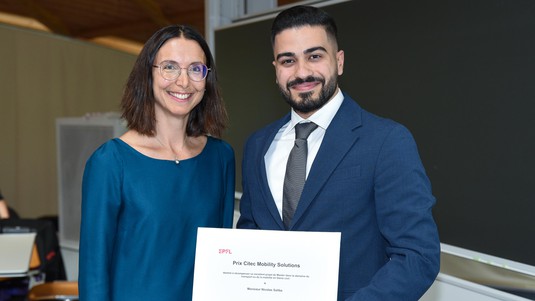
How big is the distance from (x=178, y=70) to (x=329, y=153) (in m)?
0.59

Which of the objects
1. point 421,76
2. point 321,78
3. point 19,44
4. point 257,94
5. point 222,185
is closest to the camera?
point 321,78

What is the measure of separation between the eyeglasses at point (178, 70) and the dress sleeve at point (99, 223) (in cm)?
31

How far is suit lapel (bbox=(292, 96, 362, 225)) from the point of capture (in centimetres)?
164

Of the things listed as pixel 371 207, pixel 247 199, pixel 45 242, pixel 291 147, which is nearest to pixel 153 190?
pixel 247 199

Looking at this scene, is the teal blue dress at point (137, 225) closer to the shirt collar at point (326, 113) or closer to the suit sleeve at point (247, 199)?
the suit sleeve at point (247, 199)

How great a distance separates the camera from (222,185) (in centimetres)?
210

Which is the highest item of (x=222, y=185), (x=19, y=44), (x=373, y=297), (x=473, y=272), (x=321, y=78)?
(x=19, y=44)

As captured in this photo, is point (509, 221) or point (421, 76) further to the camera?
point (421, 76)

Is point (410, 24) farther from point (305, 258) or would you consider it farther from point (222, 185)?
point (305, 258)

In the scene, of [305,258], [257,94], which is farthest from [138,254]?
[257,94]

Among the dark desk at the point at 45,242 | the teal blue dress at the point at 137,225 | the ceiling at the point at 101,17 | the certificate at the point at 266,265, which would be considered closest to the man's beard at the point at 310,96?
the certificate at the point at 266,265

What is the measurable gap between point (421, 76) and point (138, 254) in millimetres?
1487

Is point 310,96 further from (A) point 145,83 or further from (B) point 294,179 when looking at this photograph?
Answer: (A) point 145,83

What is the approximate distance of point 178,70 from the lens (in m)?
1.93
